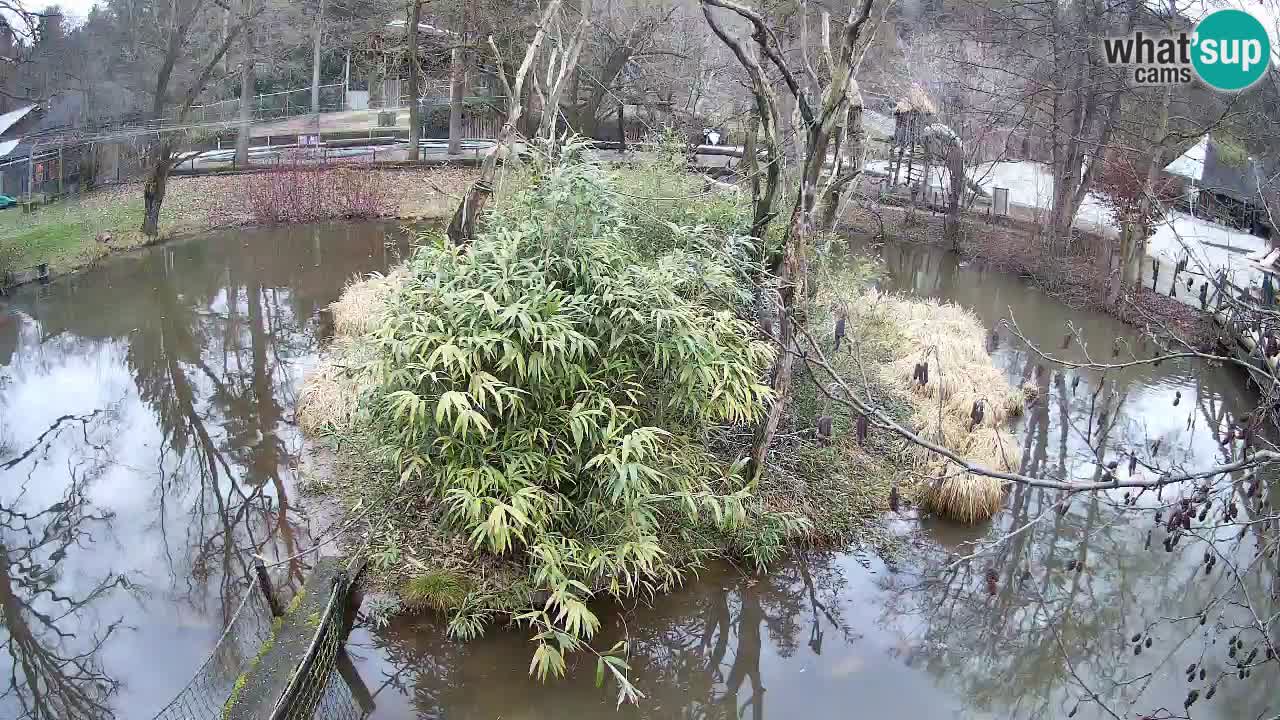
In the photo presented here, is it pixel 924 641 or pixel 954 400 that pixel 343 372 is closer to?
pixel 924 641

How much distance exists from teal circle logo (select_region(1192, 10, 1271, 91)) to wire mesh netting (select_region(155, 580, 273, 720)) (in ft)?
27.8

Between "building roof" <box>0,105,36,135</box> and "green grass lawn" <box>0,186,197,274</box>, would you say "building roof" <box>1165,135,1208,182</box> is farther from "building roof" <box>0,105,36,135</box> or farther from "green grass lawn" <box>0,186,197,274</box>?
"building roof" <box>0,105,36,135</box>

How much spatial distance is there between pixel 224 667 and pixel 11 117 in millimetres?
13209

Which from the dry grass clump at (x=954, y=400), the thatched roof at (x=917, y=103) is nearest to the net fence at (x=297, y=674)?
the dry grass clump at (x=954, y=400)

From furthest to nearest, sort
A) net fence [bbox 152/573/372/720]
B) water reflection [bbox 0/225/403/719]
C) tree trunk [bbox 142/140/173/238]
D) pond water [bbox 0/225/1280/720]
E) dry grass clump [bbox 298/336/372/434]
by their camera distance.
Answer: tree trunk [bbox 142/140/173/238], dry grass clump [bbox 298/336/372/434], water reflection [bbox 0/225/403/719], pond water [bbox 0/225/1280/720], net fence [bbox 152/573/372/720]

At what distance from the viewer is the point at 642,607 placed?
5.67 metres

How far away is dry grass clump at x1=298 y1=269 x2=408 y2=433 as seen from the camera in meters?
6.80

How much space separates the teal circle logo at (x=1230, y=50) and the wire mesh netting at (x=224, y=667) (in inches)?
334

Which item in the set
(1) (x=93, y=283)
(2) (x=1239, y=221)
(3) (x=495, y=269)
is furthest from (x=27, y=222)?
(2) (x=1239, y=221)

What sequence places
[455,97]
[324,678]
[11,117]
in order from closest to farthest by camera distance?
[324,678]
[11,117]
[455,97]

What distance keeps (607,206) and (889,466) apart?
301 cm

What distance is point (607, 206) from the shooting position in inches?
227

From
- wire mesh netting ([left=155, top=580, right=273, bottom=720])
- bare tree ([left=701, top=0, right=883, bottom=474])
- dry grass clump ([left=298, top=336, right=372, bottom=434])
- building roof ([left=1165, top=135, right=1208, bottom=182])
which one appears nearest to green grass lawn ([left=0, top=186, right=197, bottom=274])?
dry grass clump ([left=298, top=336, right=372, bottom=434])

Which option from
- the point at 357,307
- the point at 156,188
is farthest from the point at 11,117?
the point at 357,307
